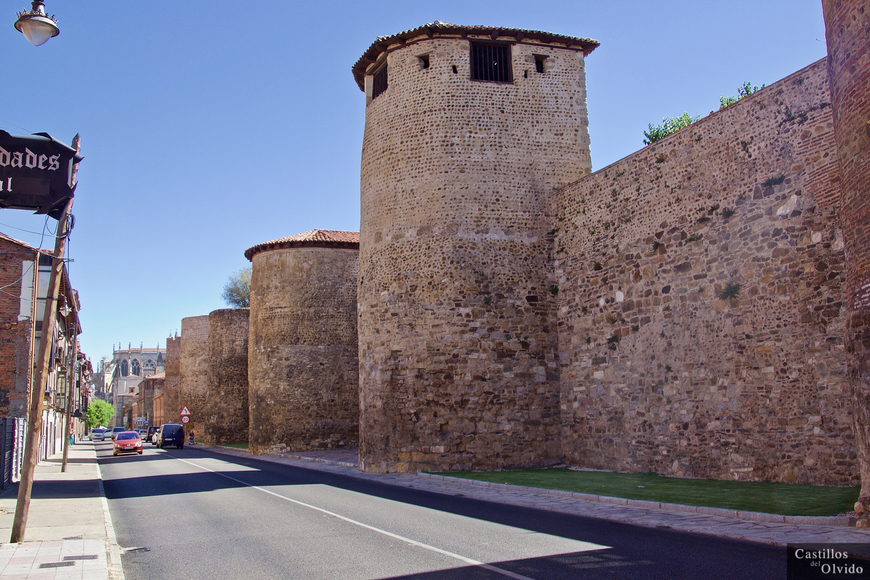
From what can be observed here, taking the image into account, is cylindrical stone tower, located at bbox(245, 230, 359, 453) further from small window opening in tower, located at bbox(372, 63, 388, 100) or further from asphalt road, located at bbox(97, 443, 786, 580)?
asphalt road, located at bbox(97, 443, 786, 580)

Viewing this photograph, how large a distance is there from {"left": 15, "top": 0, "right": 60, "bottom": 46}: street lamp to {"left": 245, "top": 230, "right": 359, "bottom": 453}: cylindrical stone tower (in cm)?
2245

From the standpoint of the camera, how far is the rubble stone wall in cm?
2900

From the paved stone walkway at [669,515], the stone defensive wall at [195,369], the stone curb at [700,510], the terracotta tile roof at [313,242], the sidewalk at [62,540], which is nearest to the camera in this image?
the sidewalk at [62,540]

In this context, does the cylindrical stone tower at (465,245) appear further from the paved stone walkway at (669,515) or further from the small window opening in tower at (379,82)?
the paved stone walkway at (669,515)

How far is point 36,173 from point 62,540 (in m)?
4.64

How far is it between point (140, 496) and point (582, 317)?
11.0m

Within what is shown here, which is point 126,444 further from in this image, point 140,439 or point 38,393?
point 38,393

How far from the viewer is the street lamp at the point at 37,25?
7.34 m

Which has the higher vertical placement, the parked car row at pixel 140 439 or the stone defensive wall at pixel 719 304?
the stone defensive wall at pixel 719 304

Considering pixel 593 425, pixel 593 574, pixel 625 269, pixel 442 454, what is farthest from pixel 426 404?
pixel 593 574

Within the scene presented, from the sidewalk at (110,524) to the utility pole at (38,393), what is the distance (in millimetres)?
372

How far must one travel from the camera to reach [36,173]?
845 centimetres

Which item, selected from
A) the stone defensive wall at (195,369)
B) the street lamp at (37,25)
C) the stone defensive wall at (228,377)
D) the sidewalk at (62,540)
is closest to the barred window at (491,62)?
the street lamp at (37,25)

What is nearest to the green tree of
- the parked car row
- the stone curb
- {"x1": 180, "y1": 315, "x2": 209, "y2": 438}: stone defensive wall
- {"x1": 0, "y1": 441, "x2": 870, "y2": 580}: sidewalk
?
the parked car row
